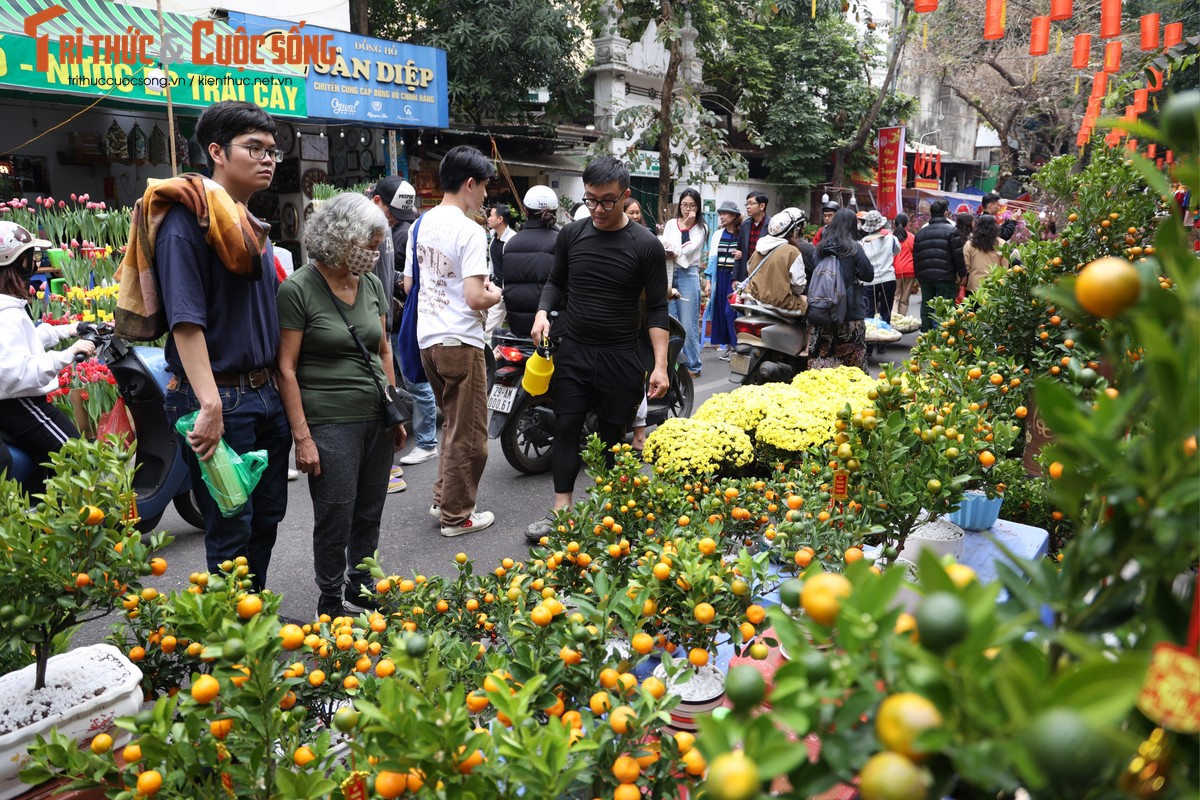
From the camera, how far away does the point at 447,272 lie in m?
4.18

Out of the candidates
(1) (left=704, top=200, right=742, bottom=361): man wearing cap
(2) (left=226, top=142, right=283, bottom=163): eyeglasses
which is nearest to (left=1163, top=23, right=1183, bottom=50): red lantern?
(1) (left=704, top=200, right=742, bottom=361): man wearing cap

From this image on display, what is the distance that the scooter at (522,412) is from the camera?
Result: 534cm

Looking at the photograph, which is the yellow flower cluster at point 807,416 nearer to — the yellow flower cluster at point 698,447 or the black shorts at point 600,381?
the yellow flower cluster at point 698,447

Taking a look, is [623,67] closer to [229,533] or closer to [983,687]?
[229,533]

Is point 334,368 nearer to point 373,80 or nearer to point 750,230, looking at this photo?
point 750,230

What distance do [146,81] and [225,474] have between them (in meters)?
7.98

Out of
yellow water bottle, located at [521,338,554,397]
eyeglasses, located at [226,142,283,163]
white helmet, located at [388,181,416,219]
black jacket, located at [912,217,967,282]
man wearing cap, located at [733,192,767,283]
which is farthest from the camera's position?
black jacket, located at [912,217,967,282]

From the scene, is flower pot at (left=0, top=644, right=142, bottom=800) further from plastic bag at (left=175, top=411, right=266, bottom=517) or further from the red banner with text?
the red banner with text

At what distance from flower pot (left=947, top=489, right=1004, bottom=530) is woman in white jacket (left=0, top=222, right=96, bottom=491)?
363 centimetres

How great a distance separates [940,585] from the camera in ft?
2.16

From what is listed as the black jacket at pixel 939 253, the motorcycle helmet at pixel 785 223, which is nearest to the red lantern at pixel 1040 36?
the black jacket at pixel 939 253

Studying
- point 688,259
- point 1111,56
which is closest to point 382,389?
point 688,259

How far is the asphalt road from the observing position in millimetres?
3986

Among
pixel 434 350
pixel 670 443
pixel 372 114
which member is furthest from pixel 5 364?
pixel 372 114
